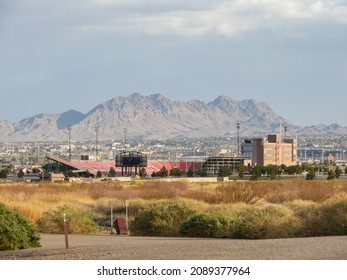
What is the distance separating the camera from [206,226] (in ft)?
110

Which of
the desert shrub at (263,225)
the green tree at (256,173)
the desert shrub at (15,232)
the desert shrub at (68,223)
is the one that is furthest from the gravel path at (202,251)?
the green tree at (256,173)

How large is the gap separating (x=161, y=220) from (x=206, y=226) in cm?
312

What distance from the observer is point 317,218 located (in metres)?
32.3

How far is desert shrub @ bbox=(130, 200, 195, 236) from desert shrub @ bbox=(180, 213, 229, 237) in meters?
1.26

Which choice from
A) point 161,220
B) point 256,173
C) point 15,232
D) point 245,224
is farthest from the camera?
point 256,173

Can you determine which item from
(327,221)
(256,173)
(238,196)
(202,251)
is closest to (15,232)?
(202,251)

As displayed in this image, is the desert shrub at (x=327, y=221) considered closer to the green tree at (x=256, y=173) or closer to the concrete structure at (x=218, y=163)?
the green tree at (x=256, y=173)

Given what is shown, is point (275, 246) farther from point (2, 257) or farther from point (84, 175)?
point (84, 175)

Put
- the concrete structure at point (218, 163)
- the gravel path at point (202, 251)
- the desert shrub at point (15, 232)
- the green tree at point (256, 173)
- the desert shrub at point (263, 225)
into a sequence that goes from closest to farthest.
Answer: the gravel path at point (202, 251) → the desert shrub at point (15, 232) → the desert shrub at point (263, 225) → the green tree at point (256, 173) → the concrete structure at point (218, 163)

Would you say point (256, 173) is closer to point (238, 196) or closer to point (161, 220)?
point (238, 196)

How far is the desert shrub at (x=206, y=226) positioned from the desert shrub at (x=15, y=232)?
6437 millimetres

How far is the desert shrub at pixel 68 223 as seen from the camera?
3656 centimetres
